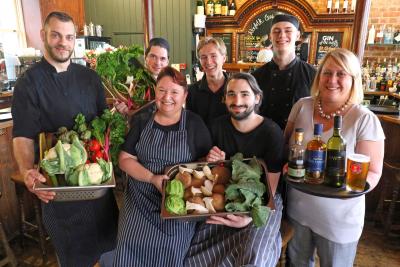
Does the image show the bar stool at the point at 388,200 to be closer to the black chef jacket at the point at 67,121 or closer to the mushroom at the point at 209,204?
the mushroom at the point at 209,204

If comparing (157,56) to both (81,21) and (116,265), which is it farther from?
(81,21)

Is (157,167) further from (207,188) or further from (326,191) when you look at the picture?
(326,191)

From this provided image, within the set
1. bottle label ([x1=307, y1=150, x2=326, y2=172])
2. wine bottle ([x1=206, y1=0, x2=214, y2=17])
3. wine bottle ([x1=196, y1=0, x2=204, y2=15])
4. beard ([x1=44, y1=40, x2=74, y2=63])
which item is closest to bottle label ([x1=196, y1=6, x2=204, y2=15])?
wine bottle ([x1=196, y1=0, x2=204, y2=15])

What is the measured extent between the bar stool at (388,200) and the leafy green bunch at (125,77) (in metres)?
1.99

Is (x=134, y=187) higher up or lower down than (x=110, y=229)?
higher up

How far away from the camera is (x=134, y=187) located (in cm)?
170

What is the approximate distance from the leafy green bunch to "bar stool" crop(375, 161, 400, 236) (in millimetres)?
1989

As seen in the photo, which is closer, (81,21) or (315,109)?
(315,109)

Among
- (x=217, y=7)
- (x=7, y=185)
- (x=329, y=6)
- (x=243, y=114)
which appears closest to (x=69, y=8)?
(x=217, y=7)

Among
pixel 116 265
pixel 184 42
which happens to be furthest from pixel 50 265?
pixel 184 42

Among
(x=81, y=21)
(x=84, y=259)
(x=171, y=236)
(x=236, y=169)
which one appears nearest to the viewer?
(x=236, y=169)

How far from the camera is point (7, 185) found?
2.52 m

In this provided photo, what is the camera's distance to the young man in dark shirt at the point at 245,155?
54.4 inches

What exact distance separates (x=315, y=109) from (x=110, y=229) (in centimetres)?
140
